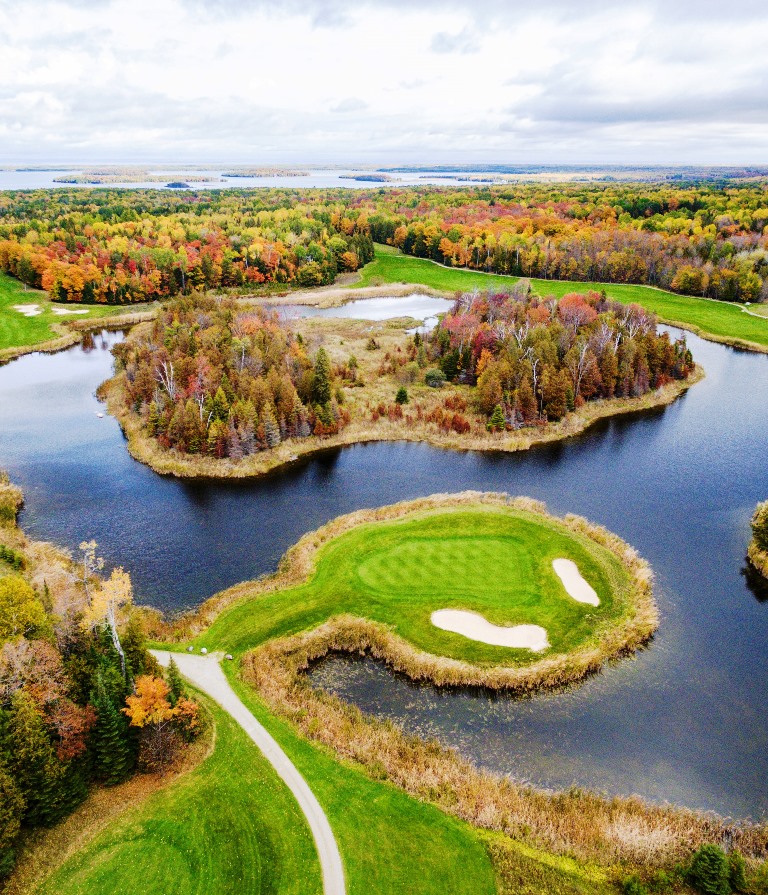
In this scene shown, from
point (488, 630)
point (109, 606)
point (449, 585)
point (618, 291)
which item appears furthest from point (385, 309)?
point (109, 606)

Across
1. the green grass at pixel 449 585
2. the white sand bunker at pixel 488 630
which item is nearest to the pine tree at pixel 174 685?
the green grass at pixel 449 585

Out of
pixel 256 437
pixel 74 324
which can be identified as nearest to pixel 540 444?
pixel 256 437

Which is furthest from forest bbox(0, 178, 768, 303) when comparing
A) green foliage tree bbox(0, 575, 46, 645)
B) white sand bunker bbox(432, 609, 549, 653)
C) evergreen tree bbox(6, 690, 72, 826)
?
evergreen tree bbox(6, 690, 72, 826)

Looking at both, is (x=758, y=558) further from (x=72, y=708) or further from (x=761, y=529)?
(x=72, y=708)

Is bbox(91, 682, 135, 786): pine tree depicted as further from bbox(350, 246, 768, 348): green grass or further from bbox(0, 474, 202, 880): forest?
bbox(350, 246, 768, 348): green grass

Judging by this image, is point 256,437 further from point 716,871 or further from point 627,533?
point 716,871

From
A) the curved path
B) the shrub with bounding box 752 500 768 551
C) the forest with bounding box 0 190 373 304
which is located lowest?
the curved path
